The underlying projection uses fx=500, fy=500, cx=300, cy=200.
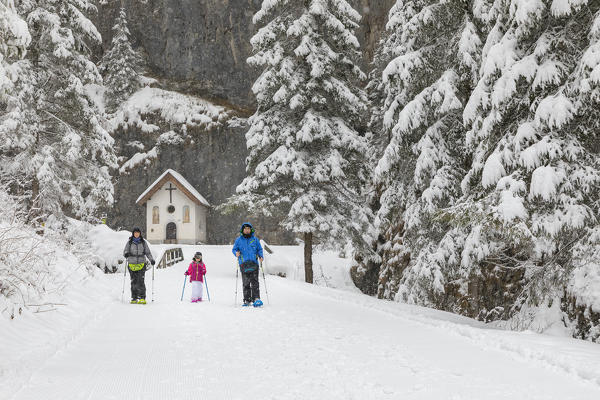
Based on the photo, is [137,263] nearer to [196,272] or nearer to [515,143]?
[196,272]

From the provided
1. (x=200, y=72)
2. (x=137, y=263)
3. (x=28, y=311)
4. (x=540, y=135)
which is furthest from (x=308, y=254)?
(x=200, y=72)

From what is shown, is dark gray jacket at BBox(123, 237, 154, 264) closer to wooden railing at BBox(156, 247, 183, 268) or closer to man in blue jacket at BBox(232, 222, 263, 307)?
man in blue jacket at BBox(232, 222, 263, 307)

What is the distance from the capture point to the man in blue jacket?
1034 cm

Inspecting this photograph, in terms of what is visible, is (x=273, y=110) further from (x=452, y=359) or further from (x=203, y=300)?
(x=452, y=359)

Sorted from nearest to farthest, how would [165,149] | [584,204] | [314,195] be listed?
[584,204] → [314,195] → [165,149]

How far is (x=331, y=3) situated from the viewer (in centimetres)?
1764

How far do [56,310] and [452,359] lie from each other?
19.5 feet

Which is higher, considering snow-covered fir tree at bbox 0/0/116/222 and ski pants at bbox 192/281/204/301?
snow-covered fir tree at bbox 0/0/116/222

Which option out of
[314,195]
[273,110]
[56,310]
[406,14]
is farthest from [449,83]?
[56,310]

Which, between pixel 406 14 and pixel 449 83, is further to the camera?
pixel 406 14

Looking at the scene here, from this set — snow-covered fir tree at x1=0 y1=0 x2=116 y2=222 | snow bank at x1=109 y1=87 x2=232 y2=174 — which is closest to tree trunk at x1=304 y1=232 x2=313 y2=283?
snow-covered fir tree at x1=0 y1=0 x2=116 y2=222

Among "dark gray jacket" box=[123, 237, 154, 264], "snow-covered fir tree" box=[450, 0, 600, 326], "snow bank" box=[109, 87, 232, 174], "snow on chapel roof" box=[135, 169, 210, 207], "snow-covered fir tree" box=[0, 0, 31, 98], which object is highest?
"snow bank" box=[109, 87, 232, 174]

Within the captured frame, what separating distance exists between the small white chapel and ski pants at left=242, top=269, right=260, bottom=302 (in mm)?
30370

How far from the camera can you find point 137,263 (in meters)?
11.1
